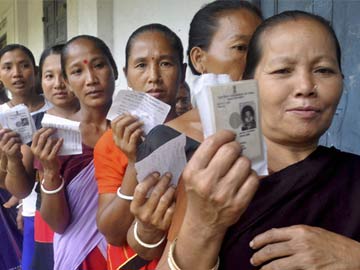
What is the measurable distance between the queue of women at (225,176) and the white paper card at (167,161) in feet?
0.08

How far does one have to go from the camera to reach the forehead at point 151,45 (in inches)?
72.2

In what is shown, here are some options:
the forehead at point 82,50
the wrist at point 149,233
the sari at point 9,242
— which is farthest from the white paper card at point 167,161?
the sari at point 9,242

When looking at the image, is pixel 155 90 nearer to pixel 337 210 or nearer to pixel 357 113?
pixel 337 210

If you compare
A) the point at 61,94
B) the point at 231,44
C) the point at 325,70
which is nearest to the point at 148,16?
the point at 61,94

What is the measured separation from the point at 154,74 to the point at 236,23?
0.39 m

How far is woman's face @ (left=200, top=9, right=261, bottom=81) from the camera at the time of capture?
151 centimetres

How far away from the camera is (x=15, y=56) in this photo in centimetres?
312

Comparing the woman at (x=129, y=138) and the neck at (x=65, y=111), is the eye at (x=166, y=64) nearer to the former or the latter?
the woman at (x=129, y=138)

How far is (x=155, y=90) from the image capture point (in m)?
1.79

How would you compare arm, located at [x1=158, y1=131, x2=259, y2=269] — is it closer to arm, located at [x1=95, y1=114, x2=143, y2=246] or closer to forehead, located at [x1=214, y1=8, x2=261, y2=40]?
arm, located at [x1=95, y1=114, x2=143, y2=246]

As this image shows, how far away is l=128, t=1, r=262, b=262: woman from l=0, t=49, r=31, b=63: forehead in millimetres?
1791

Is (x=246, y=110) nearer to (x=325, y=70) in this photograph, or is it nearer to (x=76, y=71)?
(x=325, y=70)

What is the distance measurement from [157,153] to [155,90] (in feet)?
2.18

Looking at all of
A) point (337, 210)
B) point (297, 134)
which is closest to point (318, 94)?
point (297, 134)
